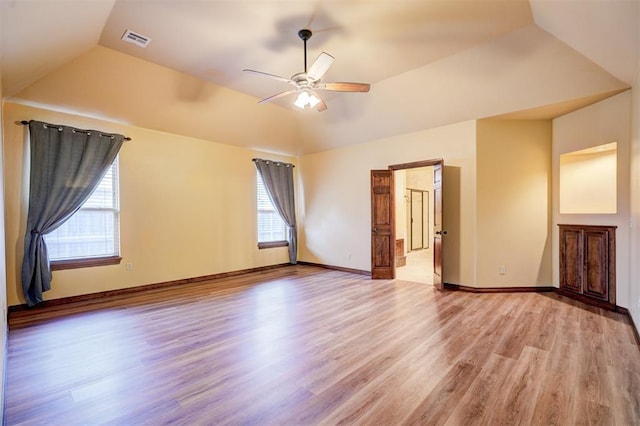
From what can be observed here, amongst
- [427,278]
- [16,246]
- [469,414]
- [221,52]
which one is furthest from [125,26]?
[427,278]

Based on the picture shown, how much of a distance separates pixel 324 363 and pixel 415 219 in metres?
7.74

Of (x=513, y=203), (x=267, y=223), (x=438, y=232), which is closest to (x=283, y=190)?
(x=267, y=223)

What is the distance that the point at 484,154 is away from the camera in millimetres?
4766

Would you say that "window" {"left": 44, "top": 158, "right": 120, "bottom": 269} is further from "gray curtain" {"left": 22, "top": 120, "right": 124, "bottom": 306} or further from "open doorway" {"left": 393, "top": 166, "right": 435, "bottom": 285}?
"open doorway" {"left": 393, "top": 166, "right": 435, "bottom": 285}

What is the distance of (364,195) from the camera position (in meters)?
6.27

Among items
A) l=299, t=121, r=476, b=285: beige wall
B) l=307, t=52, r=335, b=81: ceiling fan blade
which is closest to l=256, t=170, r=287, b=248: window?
l=299, t=121, r=476, b=285: beige wall

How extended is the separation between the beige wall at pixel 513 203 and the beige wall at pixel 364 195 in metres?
0.17

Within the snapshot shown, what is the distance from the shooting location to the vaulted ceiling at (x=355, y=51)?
278 cm

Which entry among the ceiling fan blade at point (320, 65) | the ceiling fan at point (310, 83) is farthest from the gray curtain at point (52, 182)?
the ceiling fan blade at point (320, 65)

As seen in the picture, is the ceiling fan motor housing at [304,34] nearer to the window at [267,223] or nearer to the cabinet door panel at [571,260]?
the window at [267,223]

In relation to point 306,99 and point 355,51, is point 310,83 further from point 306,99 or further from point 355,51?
point 355,51

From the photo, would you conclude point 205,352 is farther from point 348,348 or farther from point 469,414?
point 469,414

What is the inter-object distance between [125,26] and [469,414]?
4.65 metres

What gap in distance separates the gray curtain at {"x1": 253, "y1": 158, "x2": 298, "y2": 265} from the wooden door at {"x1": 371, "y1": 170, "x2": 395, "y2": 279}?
218 cm
